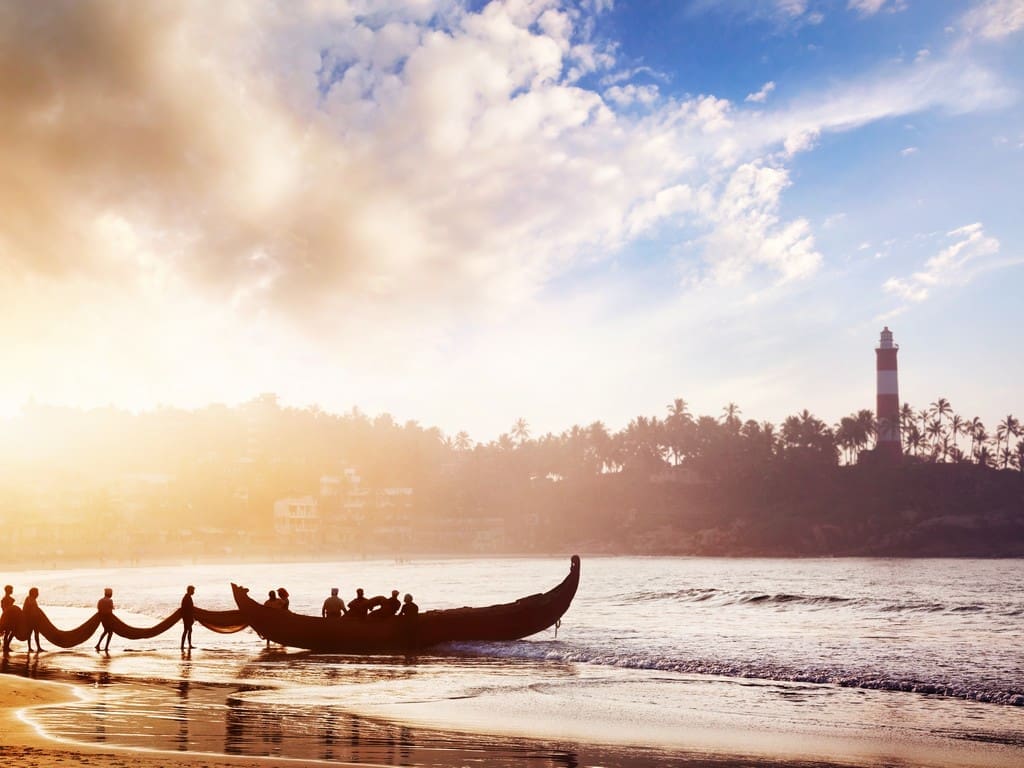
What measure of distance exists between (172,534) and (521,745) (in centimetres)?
13396

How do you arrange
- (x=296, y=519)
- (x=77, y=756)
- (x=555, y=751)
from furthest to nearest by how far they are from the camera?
(x=296, y=519), (x=555, y=751), (x=77, y=756)

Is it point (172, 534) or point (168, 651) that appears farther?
point (172, 534)

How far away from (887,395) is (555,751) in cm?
13642

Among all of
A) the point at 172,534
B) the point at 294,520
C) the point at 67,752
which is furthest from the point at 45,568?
the point at 67,752

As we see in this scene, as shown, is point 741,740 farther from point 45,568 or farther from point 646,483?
point 646,483

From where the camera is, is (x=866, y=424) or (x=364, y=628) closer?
(x=364, y=628)

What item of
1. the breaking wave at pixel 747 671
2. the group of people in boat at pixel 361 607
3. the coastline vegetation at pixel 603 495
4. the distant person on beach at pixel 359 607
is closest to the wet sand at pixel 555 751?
the breaking wave at pixel 747 671

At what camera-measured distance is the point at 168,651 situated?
25000 mm

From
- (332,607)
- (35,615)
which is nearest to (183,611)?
(35,615)

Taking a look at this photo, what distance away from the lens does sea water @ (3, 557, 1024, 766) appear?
41.7ft

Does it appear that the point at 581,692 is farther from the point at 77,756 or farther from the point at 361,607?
the point at 77,756

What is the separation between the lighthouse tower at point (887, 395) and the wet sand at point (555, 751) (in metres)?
126

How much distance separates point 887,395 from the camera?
137250 millimetres

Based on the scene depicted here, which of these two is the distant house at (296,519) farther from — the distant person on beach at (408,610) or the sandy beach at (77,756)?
the sandy beach at (77,756)
